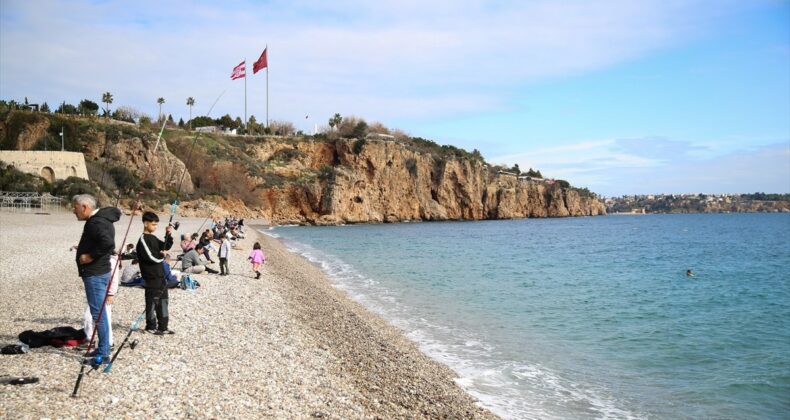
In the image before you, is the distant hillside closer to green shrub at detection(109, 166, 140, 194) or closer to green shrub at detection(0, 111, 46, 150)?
green shrub at detection(0, 111, 46, 150)

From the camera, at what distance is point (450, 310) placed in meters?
14.9

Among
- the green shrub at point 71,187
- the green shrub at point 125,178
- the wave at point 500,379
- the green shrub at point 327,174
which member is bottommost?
the wave at point 500,379

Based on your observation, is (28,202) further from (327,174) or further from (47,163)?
(327,174)

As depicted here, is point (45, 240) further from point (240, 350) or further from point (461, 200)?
point (461, 200)

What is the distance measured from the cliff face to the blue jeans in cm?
6357

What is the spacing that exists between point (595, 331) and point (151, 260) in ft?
33.2

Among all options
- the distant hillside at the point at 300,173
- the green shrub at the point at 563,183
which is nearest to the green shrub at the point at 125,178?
the distant hillside at the point at 300,173

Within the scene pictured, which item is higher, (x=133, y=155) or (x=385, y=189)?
(x=133, y=155)

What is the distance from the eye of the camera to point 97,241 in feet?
19.6

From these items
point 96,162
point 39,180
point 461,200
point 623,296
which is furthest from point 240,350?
point 461,200

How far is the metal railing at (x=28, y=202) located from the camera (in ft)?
114

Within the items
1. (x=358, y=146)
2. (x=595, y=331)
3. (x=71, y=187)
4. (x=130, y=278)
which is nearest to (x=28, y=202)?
(x=71, y=187)

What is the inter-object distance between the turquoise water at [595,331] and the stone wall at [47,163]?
29769 mm

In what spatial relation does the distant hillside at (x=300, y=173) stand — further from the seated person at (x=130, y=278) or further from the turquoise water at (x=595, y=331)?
the turquoise water at (x=595, y=331)
